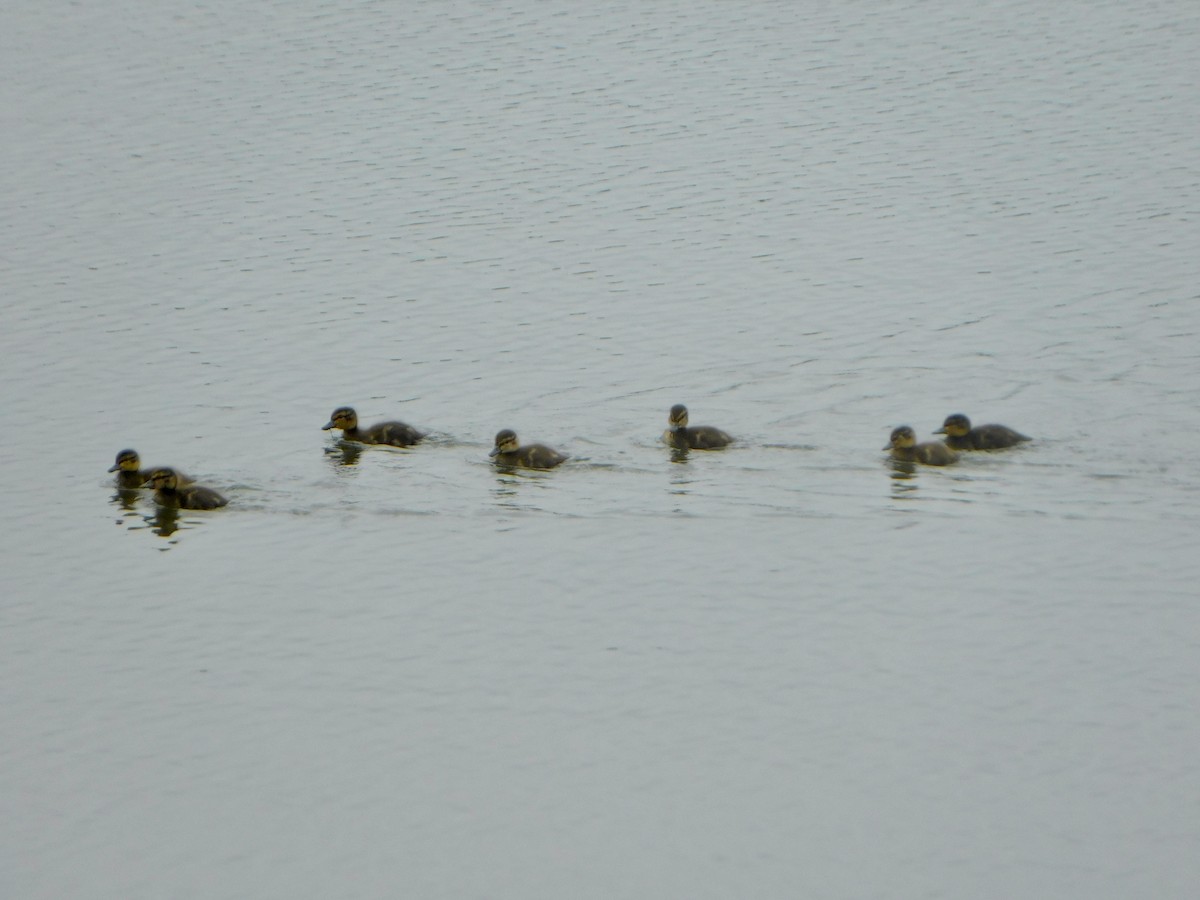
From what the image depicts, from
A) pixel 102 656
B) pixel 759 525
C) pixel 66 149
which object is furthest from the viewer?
pixel 66 149

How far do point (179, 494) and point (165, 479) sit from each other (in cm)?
13

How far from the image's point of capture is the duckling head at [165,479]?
11.5 m

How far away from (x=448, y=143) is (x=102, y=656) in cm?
1282

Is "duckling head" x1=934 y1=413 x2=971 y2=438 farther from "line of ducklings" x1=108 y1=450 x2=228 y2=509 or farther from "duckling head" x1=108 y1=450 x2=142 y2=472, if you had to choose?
"duckling head" x1=108 y1=450 x2=142 y2=472

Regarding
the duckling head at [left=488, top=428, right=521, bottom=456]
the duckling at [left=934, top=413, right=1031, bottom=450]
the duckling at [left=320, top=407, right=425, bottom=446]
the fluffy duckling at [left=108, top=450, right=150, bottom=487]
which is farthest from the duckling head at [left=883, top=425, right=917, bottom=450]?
the fluffy duckling at [left=108, top=450, right=150, bottom=487]

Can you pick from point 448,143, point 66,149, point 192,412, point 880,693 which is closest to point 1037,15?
point 448,143

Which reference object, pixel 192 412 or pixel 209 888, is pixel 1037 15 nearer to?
pixel 192 412

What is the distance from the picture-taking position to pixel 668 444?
1215 centimetres

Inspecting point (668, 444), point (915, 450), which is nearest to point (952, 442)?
point (915, 450)

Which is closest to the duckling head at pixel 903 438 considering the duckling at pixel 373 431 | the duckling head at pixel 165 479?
the duckling at pixel 373 431

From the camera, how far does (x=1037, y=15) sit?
25.1m

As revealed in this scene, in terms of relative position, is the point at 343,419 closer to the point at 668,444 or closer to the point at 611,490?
the point at 611,490

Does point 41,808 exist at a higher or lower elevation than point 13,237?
lower

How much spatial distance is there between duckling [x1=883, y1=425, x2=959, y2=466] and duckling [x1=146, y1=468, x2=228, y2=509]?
14.0 feet
